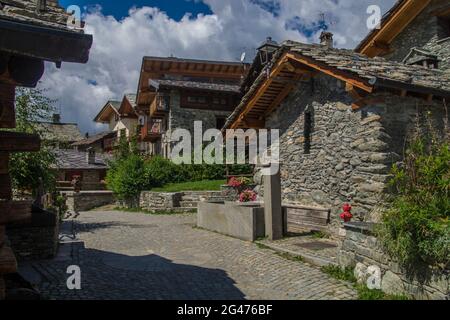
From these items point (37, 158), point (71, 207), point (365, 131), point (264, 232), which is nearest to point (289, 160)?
point (264, 232)

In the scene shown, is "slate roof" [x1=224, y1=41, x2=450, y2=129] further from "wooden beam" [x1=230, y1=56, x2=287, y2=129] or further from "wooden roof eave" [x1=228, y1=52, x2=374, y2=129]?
"wooden beam" [x1=230, y1=56, x2=287, y2=129]

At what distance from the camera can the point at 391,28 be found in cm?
1416

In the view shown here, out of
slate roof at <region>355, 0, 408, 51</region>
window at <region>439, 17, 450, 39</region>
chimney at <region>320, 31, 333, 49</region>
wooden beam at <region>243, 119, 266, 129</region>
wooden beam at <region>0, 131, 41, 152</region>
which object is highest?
chimney at <region>320, 31, 333, 49</region>

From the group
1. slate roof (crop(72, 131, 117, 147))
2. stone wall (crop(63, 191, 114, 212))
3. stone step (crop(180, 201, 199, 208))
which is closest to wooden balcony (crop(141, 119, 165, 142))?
stone wall (crop(63, 191, 114, 212))

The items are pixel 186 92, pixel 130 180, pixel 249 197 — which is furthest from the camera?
pixel 186 92

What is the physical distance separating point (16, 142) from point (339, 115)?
24.3 feet

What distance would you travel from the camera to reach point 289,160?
1167 centimetres

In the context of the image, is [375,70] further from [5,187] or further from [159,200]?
[159,200]

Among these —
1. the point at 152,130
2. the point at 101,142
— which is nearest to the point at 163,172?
the point at 152,130

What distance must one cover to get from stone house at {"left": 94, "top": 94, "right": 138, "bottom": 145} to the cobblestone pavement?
28.0 metres

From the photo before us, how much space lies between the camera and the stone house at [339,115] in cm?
836

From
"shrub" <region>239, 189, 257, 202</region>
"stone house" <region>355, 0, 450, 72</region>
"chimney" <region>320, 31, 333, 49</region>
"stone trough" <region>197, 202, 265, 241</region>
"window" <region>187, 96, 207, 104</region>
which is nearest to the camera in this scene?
"stone trough" <region>197, 202, 265, 241</region>

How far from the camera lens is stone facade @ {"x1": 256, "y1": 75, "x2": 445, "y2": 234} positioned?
8.38 metres

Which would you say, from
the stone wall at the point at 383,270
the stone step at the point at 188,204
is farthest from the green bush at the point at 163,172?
the stone wall at the point at 383,270
